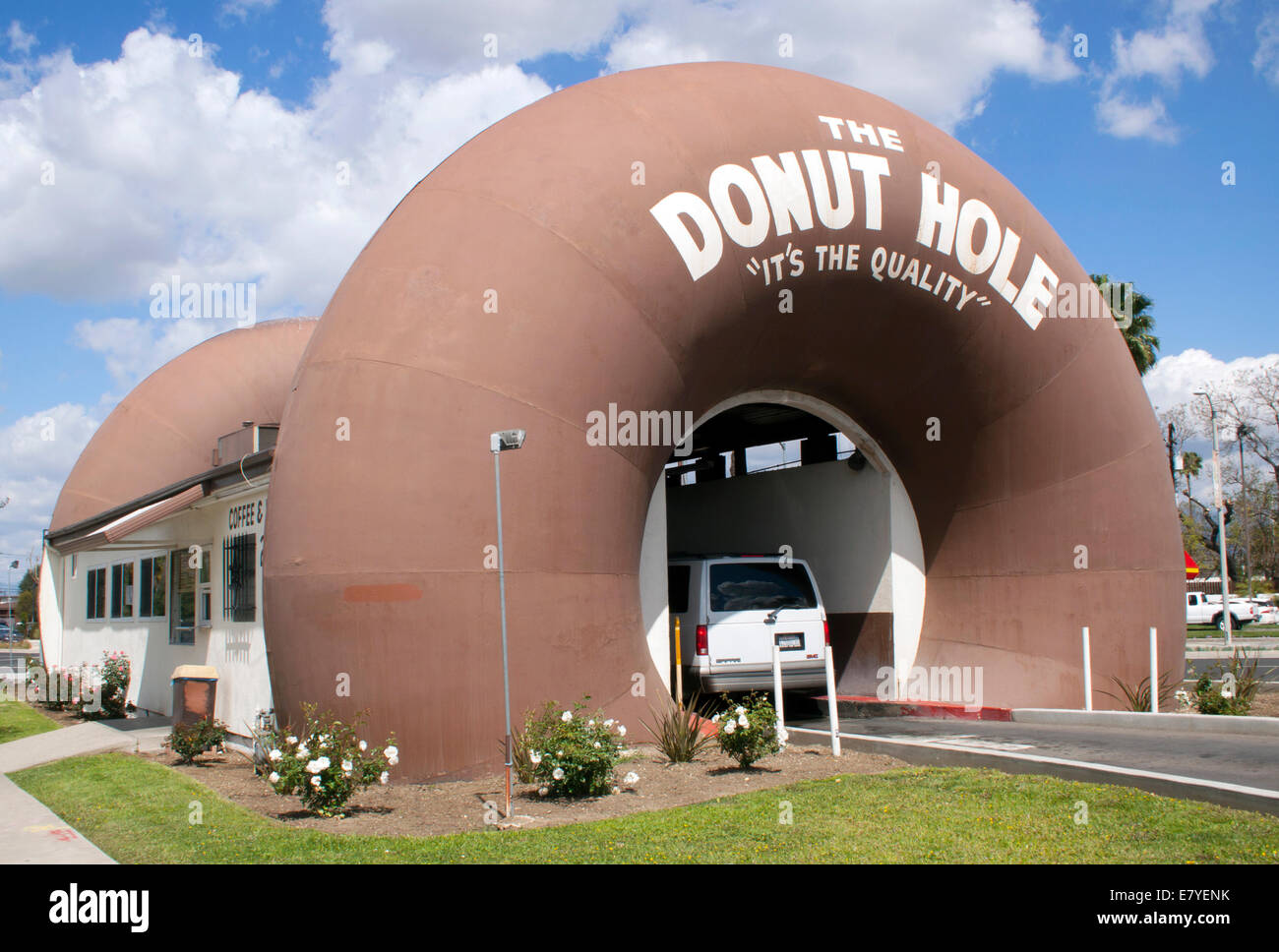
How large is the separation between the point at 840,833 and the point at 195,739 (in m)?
7.11

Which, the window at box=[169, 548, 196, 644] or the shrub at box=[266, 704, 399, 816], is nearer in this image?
the shrub at box=[266, 704, 399, 816]

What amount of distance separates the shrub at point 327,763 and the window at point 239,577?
3.88 m

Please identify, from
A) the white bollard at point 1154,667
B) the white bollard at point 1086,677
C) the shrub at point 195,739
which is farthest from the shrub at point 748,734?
the white bollard at point 1154,667

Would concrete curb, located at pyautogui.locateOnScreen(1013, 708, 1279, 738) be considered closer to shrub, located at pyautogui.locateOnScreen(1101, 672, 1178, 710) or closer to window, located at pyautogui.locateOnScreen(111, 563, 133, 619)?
shrub, located at pyautogui.locateOnScreen(1101, 672, 1178, 710)

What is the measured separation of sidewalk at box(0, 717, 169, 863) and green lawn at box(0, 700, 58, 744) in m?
0.46

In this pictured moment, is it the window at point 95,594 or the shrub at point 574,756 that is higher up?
the window at point 95,594

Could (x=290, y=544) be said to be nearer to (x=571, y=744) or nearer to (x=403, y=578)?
(x=403, y=578)

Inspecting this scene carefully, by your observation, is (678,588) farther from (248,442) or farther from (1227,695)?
(248,442)

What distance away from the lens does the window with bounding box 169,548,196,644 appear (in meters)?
14.3

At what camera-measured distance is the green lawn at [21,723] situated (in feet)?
49.2

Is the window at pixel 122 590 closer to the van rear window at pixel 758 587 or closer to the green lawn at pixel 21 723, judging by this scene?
the green lawn at pixel 21 723

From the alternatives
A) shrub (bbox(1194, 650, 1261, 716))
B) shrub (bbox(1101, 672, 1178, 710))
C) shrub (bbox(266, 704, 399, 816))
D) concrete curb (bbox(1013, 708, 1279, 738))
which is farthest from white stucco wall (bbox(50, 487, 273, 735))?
shrub (bbox(1194, 650, 1261, 716))

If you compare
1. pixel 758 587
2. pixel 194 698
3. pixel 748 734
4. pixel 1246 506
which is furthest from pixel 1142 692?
pixel 1246 506

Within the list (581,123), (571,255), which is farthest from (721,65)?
(571,255)
